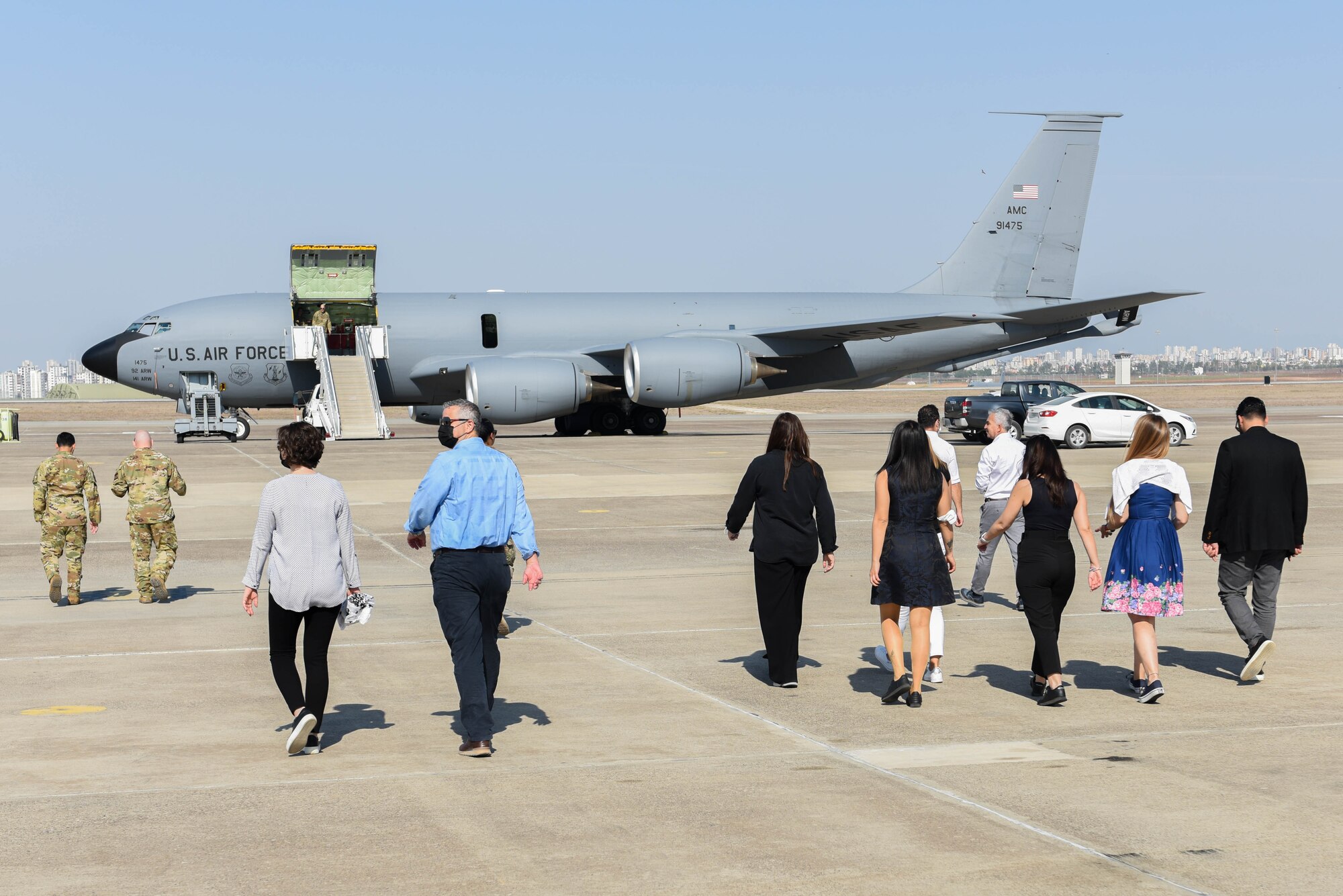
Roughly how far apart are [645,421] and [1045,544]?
3237 cm

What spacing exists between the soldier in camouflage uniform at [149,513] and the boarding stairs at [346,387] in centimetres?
2487

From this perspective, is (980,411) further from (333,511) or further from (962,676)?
(333,511)

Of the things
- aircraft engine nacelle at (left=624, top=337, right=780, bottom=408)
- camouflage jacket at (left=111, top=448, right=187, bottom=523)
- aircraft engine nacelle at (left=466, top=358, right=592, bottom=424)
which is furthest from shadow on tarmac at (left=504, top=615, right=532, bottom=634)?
aircraft engine nacelle at (left=624, top=337, right=780, bottom=408)

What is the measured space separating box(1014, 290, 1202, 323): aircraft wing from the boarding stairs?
18.2 meters

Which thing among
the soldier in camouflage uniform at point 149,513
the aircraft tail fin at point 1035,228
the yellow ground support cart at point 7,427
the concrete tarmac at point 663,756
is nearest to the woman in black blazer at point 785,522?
the concrete tarmac at point 663,756

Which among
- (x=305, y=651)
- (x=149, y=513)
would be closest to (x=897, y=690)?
(x=305, y=651)

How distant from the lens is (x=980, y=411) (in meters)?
36.0

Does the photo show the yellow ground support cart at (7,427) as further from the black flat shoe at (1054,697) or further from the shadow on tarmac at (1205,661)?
the black flat shoe at (1054,697)

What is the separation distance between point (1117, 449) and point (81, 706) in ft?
95.7

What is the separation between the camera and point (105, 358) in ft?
130

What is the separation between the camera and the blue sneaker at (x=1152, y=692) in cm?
856

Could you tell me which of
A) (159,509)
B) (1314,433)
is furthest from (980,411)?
(159,509)

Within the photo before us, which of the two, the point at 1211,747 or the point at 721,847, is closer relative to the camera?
the point at 721,847

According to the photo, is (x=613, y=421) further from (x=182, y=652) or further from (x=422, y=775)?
(x=422, y=775)
